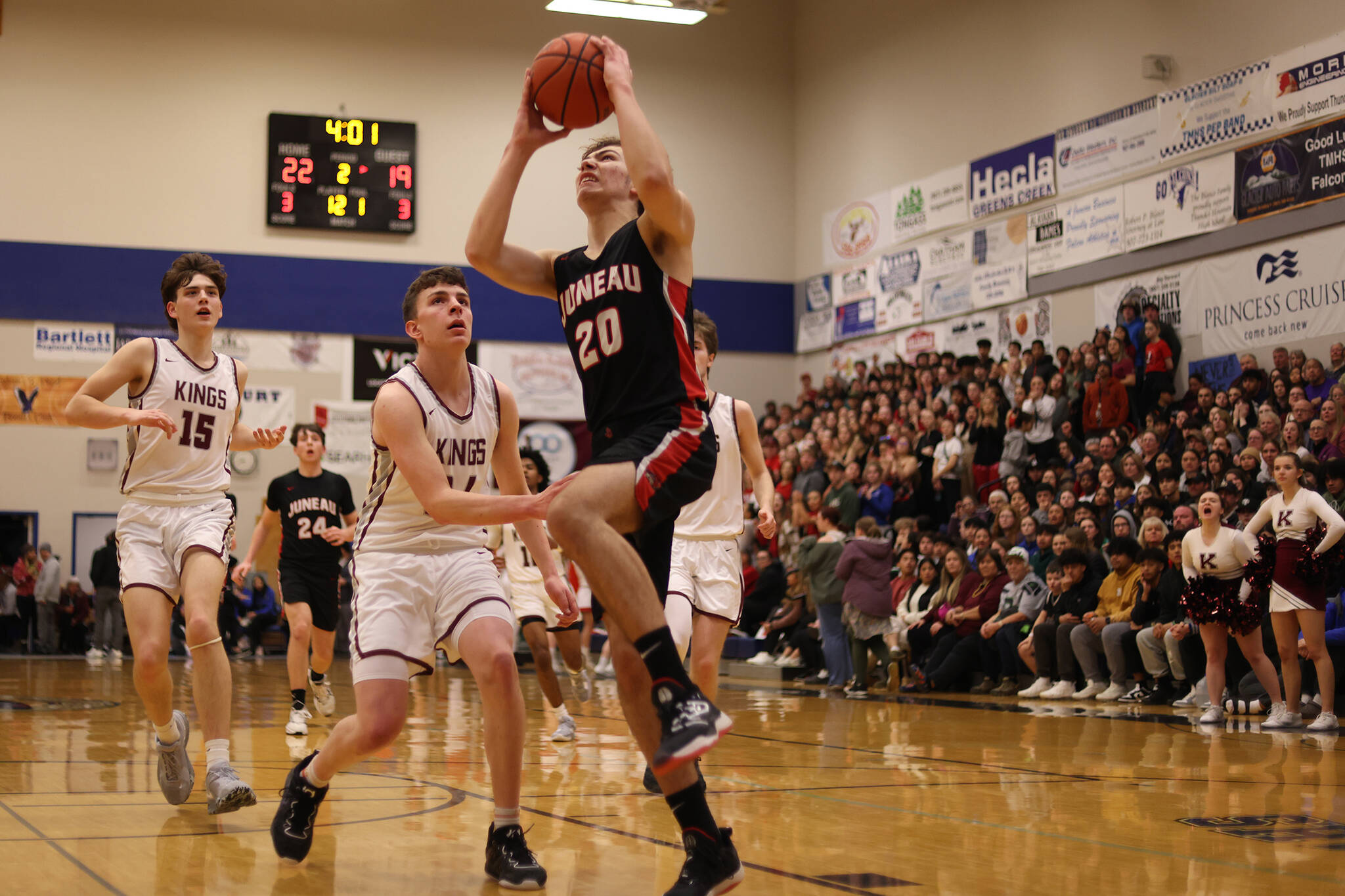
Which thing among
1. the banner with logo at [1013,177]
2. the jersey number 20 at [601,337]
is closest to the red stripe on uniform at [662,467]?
the jersey number 20 at [601,337]

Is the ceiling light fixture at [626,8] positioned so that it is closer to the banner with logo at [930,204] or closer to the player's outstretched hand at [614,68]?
the banner with logo at [930,204]

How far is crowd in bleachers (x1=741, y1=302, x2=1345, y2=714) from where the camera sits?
441 inches

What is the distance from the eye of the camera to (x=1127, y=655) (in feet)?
37.0

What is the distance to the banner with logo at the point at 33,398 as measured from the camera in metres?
20.8

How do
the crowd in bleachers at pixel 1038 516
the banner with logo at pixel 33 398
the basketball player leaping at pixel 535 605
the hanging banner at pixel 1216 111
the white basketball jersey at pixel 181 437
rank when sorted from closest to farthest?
the white basketball jersey at pixel 181 437 → the basketball player leaping at pixel 535 605 → the crowd in bleachers at pixel 1038 516 → the hanging banner at pixel 1216 111 → the banner with logo at pixel 33 398

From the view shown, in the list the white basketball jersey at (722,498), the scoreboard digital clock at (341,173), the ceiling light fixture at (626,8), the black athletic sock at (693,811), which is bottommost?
the black athletic sock at (693,811)

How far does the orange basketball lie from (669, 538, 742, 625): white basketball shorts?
296 centimetres

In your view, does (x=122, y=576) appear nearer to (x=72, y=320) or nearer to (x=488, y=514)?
(x=488, y=514)

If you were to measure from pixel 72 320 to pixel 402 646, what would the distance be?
19290mm

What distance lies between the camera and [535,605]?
909 cm

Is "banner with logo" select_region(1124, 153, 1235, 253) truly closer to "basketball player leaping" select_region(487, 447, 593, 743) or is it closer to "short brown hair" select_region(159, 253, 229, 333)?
"basketball player leaping" select_region(487, 447, 593, 743)

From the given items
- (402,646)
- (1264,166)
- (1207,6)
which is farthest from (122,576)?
(1207,6)

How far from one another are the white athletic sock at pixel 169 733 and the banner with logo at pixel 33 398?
17.3 meters

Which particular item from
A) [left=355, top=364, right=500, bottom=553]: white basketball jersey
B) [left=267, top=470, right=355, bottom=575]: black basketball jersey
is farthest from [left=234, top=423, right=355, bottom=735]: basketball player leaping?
[left=355, top=364, right=500, bottom=553]: white basketball jersey
